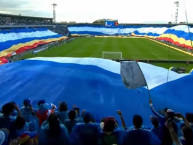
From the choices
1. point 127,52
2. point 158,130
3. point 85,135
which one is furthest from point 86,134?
point 127,52

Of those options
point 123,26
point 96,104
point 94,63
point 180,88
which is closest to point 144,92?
point 180,88

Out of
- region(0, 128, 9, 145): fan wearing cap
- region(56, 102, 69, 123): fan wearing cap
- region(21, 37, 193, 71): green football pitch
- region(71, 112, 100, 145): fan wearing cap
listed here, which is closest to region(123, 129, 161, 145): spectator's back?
region(71, 112, 100, 145): fan wearing cap

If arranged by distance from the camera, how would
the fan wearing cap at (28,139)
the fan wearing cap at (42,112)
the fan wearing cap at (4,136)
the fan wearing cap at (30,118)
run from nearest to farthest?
the fan wearing cap at (28,139), the fan wearing cap at (4,136), the fan wearing cap at (30,118), the fan wearing cap at (42,112)

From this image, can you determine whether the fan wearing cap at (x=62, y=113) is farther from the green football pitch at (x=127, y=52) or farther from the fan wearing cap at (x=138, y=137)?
the green football pitch at (x=127, y=52)

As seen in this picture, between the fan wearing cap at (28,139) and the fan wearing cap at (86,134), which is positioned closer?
the fan wearing cap at (28,139)

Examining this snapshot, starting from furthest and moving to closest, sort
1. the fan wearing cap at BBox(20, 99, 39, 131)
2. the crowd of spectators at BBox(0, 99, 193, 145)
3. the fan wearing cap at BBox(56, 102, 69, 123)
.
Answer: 1. the fan wearing cap at BBox(56, 102, 69, 123)
2. the fan wearing cap at BBox(20, 99, 39, 131)
3. the crowd of spectators at BBox(0, 99, 193, 145)

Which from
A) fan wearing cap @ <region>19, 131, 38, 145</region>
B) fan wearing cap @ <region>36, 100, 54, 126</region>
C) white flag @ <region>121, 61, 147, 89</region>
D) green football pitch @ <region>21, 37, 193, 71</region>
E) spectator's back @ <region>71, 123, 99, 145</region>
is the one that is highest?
white flag @ <region>121, 61, 147, 89</region>

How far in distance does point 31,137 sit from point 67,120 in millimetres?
1084

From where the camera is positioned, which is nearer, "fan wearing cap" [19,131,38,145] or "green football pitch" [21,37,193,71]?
"fan wearing cap" [19,131,38,145]

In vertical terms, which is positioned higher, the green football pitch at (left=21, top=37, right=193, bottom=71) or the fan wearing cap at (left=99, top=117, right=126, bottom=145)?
the fan wearing cap at (left=99, top=117, right=126, bottom=145)

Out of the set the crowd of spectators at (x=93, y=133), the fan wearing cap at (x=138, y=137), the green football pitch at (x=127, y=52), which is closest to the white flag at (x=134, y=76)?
the crowd of spectators at (x=93, y=133)

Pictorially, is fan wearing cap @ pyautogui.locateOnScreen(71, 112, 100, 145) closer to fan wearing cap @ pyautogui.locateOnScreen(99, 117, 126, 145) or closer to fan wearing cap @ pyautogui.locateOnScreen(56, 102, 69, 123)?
fan wearing cap @ pyautogui.locateOnScreen(99, 117, 126, 145)

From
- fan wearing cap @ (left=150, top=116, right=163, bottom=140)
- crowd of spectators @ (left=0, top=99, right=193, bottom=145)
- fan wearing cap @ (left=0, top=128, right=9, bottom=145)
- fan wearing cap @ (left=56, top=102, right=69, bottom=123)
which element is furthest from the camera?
fan wearing cap @ (left=56, top=102, right=69, bottom=123)

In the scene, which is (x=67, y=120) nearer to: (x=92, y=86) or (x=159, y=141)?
(x=159, y=141)
